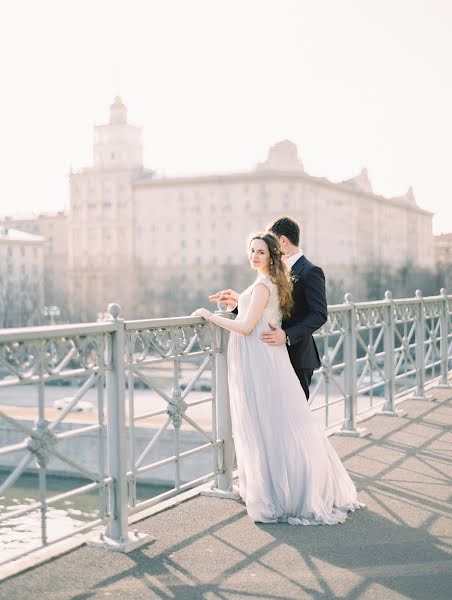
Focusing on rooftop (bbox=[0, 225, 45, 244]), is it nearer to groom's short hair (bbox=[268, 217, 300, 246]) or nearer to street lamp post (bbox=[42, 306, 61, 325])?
street lamp post (bbox=[42, 306, 61, 325])

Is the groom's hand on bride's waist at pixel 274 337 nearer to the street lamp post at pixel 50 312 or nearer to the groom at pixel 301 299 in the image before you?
the groom at pixel 301 299

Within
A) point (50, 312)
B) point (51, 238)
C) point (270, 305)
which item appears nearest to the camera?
point (270, 305)

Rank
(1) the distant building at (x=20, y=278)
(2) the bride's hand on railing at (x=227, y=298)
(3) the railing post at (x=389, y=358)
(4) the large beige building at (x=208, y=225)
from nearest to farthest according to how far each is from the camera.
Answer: (2) the bride's hand on railing at (x=227, y=298) → (3) the railing post at (x=389, y=358) → (4) the large beige building at (x=208, y=225) → (1) the distant building at (x=20, y=278)

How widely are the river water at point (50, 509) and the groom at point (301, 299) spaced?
12661 millimetres

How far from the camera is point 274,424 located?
471cm

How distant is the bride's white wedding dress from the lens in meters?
4.66

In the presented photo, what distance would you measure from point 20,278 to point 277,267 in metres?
82.7

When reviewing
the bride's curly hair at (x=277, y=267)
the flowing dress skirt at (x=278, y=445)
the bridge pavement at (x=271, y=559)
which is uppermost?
the bride's curly hair at (x=277, y=267)

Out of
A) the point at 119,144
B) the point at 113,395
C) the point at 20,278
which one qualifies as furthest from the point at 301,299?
the point at 20,278

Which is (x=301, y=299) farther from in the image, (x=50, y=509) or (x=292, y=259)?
(x=50, y=509)

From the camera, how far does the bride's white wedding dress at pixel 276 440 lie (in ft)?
15.3

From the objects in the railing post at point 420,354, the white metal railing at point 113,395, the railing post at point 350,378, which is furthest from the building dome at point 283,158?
the white metal railing at point 113,395

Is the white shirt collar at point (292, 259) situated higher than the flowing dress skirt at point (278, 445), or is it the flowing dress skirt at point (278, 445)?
the white shirt collar at point (292, 259)

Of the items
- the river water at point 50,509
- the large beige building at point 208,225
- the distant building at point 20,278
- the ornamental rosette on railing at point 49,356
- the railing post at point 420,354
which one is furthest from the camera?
the distant building at point 20,278
